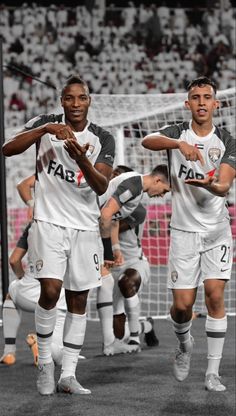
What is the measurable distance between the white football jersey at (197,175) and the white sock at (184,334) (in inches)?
21.5

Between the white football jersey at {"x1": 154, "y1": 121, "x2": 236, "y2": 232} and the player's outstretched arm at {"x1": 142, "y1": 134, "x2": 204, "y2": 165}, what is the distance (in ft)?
0.64

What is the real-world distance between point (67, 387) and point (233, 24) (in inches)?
636

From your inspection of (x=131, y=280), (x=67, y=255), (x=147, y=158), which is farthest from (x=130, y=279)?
(x=147, y=158)

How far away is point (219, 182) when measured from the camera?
4301 millimetres

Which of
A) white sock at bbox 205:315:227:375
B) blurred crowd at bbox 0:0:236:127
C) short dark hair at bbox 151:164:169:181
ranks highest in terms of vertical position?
blurred crowd at bbox 0:0:236:127

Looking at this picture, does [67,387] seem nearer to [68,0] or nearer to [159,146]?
[159,146]

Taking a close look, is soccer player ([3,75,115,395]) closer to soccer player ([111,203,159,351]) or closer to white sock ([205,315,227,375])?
white sock ([205,315,227,375])

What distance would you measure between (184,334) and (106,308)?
4.99ft

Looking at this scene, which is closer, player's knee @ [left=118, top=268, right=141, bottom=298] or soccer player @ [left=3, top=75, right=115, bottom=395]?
Result: soccer player @ [left=3, top=75, right=115, bottom=395]

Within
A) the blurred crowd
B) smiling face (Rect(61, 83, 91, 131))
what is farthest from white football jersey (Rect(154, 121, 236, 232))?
the blurred crowd

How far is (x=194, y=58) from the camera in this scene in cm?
1919

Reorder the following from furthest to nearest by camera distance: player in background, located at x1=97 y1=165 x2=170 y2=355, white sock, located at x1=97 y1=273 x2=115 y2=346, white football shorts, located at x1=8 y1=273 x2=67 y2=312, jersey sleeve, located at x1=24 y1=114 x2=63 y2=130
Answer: white sock, located at x1=97 y1=273 x2=115 y2=346 < white football shorts, located at x1=8 y1=273 x2=67 y2=312 < player in background, located at x1=97 y1=165 x2=170 y2=355 < jersey sleeve, located at x1=24 y1=114 x2=63 y2=130

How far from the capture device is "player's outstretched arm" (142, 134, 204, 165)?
411 centimetres

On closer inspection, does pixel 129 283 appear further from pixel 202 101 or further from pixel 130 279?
pixel 202 101
